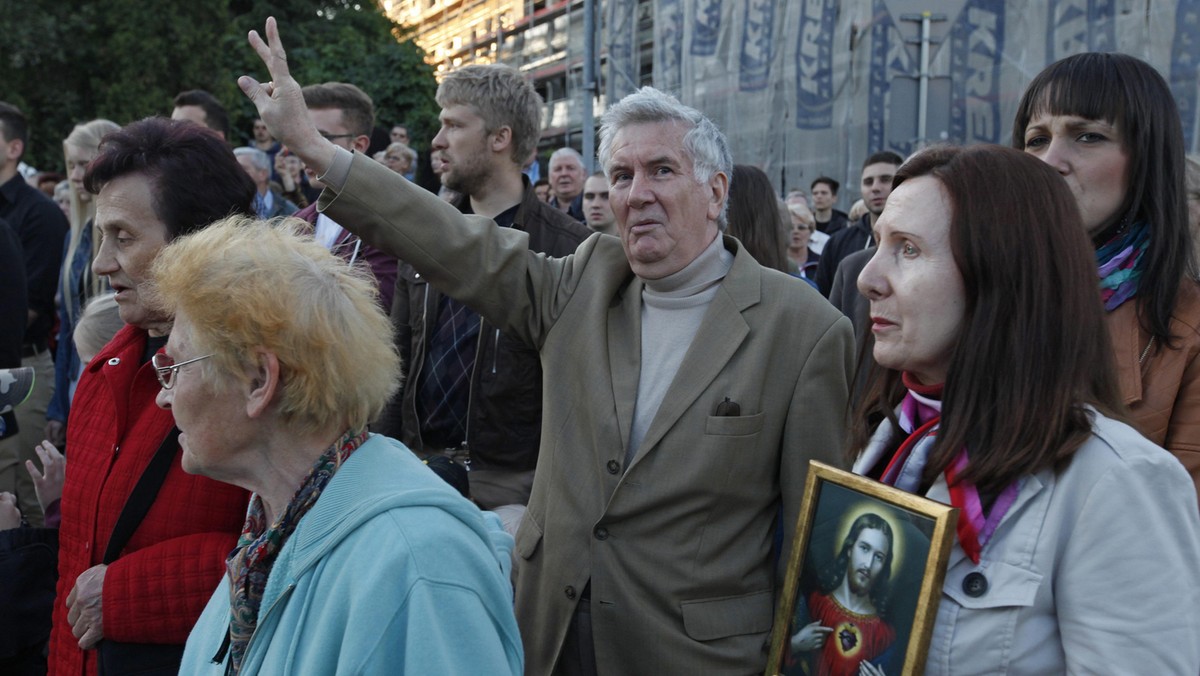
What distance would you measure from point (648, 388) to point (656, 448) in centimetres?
20

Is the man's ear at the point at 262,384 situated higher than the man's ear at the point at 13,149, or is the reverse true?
the man's ear at the point at 262,384

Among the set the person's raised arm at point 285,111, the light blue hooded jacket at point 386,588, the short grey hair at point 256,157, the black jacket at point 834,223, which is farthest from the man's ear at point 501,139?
the black jacket at point 834,223

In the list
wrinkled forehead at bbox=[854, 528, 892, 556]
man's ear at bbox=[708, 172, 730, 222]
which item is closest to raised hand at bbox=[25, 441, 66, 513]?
man's ear at bbox=[708, 172, 730, 222]

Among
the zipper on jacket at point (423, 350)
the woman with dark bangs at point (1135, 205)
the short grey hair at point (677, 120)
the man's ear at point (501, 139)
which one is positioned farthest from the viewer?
the man's ear at point (501, 139)

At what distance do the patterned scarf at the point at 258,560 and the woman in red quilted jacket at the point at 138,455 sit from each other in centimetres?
62

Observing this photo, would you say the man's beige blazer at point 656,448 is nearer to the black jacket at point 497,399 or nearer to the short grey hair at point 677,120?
the short grey hair at point 677,120

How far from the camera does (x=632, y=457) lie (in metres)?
2.66

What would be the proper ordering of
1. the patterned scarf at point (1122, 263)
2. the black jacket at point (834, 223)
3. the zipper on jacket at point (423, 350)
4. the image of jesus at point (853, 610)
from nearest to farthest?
the image of jesus at point (853, 610) → the patterned scarf at point (1122, 263) → the zipper on jacket at point (423, 350) → the black jacket at point (834, 223)

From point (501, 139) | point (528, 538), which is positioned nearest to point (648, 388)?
point (528, 538)

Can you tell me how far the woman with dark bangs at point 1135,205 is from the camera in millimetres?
2193

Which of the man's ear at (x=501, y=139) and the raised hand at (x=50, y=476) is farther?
the man's ear at (x=501, y=139)

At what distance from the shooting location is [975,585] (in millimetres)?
1676

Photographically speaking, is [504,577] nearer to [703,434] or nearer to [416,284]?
[703,434]

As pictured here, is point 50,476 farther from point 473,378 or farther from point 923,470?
point 923,470
